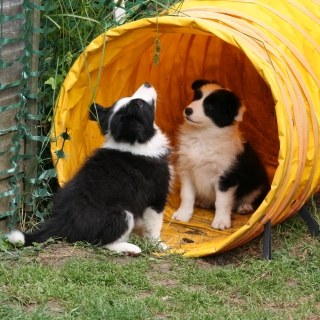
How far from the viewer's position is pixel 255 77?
750 centimetres

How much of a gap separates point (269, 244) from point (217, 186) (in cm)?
100

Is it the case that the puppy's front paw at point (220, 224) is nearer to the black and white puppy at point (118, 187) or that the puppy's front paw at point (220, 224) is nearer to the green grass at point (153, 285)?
the green grass at point (153, 285)

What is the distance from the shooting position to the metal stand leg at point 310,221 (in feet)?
19.5

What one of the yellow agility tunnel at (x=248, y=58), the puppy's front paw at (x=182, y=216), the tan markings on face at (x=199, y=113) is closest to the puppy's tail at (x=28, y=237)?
the yellow agility tunnel at (x=248, y=58)

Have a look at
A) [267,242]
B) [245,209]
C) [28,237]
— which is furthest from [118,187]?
[245,209]

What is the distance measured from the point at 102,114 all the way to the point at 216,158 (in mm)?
1305

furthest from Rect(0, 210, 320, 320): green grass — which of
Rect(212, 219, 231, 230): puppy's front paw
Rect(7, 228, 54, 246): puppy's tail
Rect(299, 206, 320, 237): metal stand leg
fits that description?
Rect(212, 219, 231, 230): puppy's front paw

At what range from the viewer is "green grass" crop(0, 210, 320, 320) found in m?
4.05

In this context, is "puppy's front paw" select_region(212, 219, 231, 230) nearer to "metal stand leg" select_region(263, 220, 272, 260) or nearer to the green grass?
the green grass

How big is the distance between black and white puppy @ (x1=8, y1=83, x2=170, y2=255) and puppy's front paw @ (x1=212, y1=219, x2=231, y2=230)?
0.77 meters

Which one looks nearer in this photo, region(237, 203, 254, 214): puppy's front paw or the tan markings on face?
the tan markings on face

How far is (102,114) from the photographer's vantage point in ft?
17.9

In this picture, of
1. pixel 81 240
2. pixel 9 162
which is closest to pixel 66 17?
pixel 9 162

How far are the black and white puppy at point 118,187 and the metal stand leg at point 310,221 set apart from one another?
1.29 m
